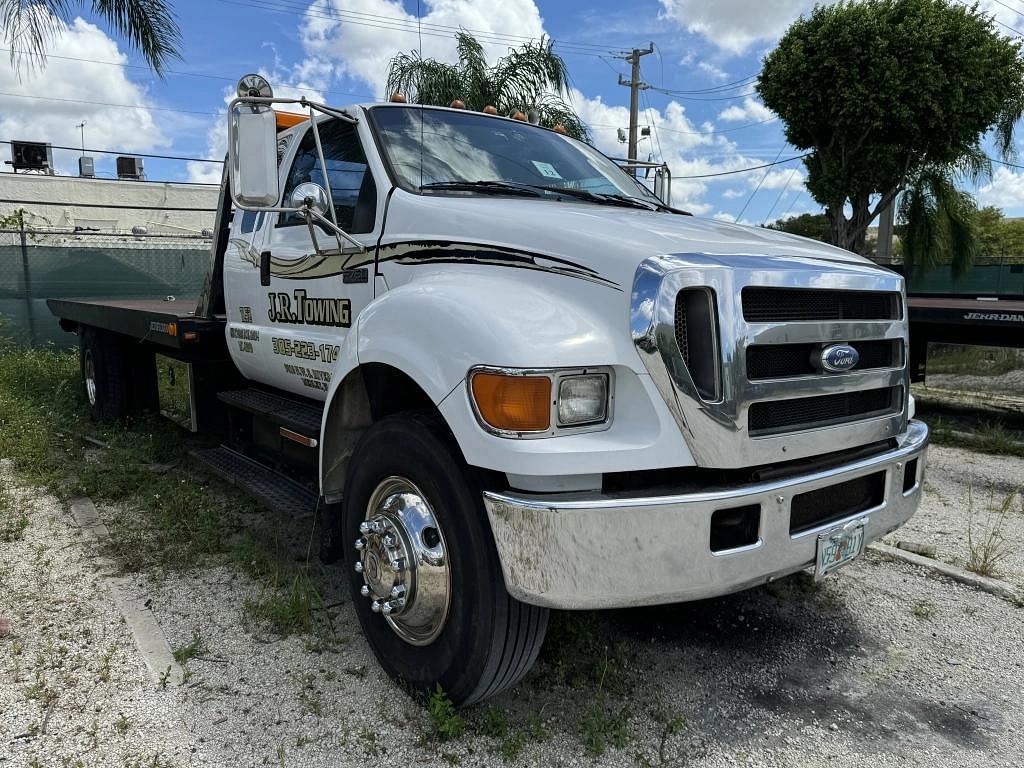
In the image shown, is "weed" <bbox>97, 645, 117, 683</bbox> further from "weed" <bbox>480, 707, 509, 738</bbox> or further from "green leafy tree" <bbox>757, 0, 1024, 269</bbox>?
"green leafy tree" <bbox>757, 0, 1024, 269</bbox>

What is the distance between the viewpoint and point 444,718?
8.73ft

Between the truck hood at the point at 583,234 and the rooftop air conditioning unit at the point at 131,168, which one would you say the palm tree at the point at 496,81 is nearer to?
the truck hood at the point at 583,234

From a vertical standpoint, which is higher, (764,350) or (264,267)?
(264,267)

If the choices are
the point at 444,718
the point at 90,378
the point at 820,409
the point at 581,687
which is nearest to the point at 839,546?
the point at 820,409

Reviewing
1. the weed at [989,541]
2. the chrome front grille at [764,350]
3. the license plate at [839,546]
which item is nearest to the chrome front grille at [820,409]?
the chrome front grille at [764,350]

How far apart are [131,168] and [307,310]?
126 ft

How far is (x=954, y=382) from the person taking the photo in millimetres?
11773

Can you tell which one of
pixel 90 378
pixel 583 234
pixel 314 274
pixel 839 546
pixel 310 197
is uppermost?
Answer: pixel 310 197

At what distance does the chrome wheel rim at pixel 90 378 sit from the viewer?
7.40 meters

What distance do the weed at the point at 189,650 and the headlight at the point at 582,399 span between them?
191cm

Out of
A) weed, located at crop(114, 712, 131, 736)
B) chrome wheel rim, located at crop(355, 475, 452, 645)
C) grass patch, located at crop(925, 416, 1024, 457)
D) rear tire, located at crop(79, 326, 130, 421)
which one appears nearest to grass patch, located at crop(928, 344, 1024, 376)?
grass patch, located at crop(925, 416, 1024, 457)

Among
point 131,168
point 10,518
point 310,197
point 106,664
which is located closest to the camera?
point 106,664

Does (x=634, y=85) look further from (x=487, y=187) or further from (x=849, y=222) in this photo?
(x=487, y=187)

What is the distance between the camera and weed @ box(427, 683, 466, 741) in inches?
104
